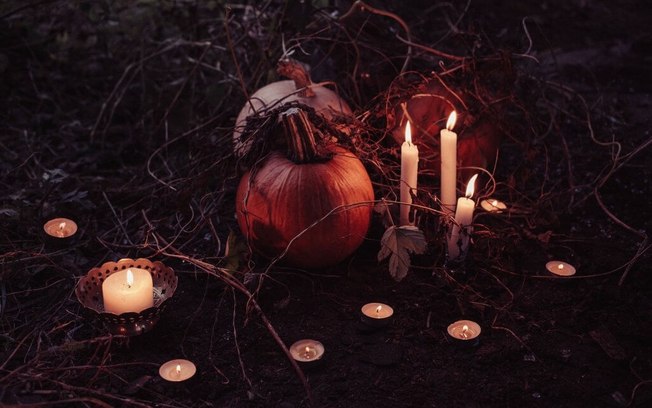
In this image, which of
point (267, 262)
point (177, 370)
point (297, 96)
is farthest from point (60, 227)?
point (297, 96)

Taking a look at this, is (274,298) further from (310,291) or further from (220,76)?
(220,76)

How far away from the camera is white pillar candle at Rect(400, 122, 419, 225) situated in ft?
8.40

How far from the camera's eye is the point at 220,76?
418 cm

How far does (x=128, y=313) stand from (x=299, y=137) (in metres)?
0.91

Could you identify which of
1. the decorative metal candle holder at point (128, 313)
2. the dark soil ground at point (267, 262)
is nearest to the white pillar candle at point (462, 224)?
the dark soil ground at point (267, 262)

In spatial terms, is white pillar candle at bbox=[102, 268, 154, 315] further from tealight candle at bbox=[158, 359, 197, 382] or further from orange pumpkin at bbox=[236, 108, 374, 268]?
orange pumpkin at bbox=[236, 108, 374, 268]

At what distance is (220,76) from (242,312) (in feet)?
7.24

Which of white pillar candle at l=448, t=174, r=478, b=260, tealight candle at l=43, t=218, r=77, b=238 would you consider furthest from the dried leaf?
tealight candle at l=43, t=218, r=77, b=238

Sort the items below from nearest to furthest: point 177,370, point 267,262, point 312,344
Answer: point 177,370
point 312,344
point 267,262

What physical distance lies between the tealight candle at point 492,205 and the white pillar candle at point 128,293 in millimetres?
1470

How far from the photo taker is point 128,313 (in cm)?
210

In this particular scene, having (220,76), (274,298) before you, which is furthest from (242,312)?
(220,76)

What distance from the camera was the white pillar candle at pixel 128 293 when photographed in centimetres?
215

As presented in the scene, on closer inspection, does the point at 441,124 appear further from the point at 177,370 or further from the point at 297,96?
→ the point at 177,370
